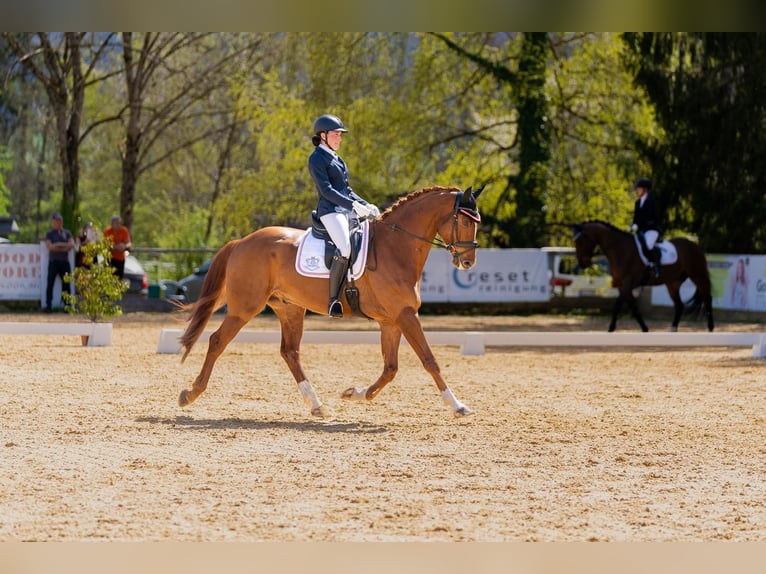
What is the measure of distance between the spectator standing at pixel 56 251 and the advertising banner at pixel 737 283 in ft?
38.7

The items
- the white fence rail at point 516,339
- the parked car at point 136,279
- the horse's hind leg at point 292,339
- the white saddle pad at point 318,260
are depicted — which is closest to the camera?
the white saddle pad at point 318,260

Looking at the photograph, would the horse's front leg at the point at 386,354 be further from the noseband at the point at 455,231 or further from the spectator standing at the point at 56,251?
the spectator standing at the point at 56,251

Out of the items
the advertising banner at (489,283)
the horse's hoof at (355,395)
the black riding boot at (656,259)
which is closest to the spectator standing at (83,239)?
the advertising banner at (489,283)

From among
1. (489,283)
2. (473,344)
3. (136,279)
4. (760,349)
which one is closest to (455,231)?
(473,344)

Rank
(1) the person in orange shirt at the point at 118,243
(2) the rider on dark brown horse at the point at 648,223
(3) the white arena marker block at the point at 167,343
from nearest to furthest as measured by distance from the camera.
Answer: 1. (3) the white arena marker block at the point at 167,343
2. (2) the rider on dark brown horse at the point at 648,223
3. (1) the person in orange shirt at the point at 118,243

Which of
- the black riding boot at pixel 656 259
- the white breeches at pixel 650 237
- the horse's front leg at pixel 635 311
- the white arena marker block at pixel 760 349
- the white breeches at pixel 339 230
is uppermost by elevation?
the white breeches at pixel 650 237

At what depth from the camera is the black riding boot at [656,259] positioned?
18172 millimetres

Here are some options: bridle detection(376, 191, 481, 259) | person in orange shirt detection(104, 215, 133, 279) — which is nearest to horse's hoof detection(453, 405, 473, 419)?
bridle detection(376, 191, 481, 259)

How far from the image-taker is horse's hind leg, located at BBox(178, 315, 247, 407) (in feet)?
29.2

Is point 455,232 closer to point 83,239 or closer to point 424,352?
point 424,352

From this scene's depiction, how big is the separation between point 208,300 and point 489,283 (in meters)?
15.7

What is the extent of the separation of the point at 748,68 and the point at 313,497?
19396 mm

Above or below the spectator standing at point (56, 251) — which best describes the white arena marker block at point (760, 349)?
below

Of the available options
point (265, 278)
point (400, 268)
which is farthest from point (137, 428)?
point (400, 268)
